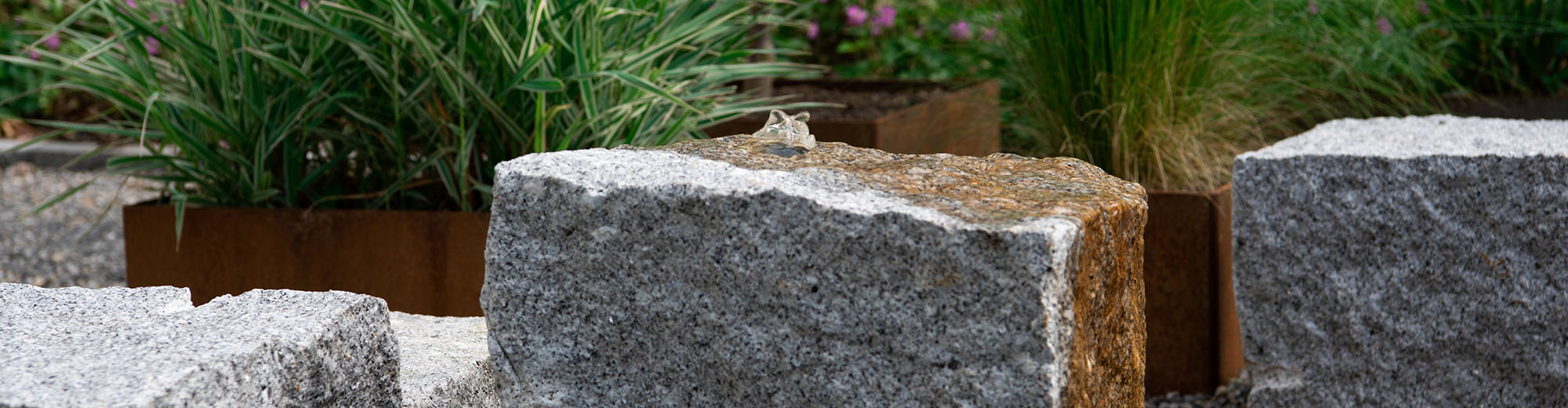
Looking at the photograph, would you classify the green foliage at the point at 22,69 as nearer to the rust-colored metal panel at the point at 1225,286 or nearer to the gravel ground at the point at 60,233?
the gravel ground at the point at 60,233

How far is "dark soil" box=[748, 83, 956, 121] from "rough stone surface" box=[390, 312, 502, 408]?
1656 millimetres

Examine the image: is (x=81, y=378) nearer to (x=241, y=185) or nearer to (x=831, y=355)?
(x=831, y=355)

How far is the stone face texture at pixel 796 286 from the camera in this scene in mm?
1078

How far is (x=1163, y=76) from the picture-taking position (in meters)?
2.67

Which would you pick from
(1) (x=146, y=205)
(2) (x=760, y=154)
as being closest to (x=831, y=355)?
(2) (x=760, y=154)

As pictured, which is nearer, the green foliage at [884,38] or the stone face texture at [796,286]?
the stone face texture at [796,286]

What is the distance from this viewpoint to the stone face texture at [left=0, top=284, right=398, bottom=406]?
3.36 ft

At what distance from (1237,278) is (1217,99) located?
0.79 m

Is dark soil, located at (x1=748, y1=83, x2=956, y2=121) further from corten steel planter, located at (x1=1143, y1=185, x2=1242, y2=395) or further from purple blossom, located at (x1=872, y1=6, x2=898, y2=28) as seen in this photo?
corten steel planter, located at (x1=1143, y1=185, x2=1242, y2=395)

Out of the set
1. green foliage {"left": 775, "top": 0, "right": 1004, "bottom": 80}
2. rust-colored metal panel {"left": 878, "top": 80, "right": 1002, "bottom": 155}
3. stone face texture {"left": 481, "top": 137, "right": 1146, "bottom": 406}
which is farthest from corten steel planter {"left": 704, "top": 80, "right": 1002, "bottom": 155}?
stone face texture {"left": 481, "top": 137, "right": 1146, "bottom": 406}

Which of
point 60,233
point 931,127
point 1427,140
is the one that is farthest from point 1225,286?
point 60,233

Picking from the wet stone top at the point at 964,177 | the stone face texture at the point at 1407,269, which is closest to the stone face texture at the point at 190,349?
the wet stone top at the point at 964,177

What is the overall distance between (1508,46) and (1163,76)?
1.75m

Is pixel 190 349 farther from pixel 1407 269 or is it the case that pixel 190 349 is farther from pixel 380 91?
pixel 1407 269
